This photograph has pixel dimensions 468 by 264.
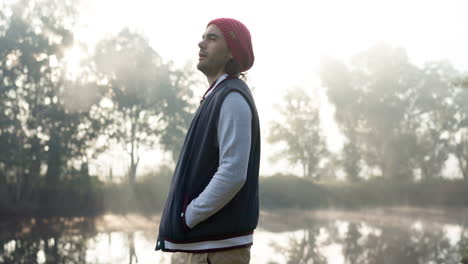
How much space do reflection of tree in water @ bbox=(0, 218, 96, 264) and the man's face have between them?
6.61 meters

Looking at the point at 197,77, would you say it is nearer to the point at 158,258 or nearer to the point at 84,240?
the point at 84,240

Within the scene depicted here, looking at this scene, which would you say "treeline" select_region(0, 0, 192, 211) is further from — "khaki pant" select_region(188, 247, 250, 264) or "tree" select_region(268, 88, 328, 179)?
"khaki pant" select_region(188, 247, 250, 264)

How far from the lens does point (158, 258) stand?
8539mm

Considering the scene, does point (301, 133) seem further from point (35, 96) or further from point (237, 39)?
point (237, 39)

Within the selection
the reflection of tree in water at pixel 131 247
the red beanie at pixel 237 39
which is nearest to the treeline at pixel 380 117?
the reflection of tree in water at pixel 131 247

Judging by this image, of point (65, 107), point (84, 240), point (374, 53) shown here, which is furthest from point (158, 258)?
point (374, 53)

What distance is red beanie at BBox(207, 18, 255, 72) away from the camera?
2352 mm

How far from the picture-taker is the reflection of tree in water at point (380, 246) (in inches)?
344

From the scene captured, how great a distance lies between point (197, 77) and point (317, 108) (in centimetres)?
1076

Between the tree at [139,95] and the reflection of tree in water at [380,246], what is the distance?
58.8 feet

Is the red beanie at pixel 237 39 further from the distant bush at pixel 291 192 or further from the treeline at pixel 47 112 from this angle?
the distant bush at pixel 291 192

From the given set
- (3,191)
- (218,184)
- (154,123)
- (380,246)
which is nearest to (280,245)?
(380,246)

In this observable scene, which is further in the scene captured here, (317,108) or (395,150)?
(317,108)

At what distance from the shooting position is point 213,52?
7.76ft
